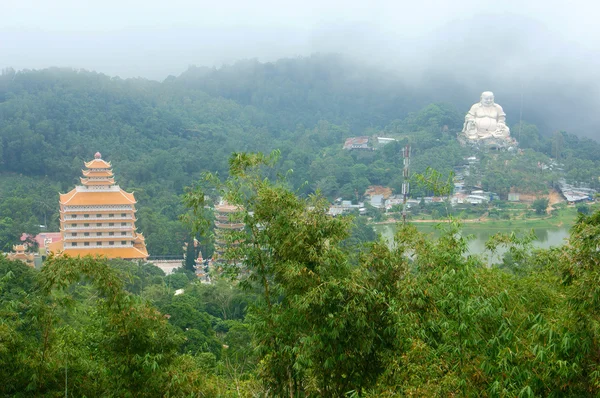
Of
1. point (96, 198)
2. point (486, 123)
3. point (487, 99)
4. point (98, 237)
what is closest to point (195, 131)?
point (486, 123)

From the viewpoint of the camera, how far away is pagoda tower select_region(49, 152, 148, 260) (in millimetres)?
18812

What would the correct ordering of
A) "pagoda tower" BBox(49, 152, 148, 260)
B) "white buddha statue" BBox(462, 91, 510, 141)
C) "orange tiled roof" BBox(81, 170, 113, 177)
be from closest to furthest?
1. "pagoda tower" BBox(49, 152, 148, 260)
2. "orange tiled roof" BBox(81, 170, 113, 177)
3. "white buddha statue" BBox(462, 91, 510, 141)

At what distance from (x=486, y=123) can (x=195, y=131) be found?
656 inches

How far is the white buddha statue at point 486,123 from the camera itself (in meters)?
37.8

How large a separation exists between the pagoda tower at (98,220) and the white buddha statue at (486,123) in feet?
78.2

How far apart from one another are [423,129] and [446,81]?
17017 mm

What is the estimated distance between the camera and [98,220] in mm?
18938

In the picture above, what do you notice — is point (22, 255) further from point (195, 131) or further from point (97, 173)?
point (195, 131)

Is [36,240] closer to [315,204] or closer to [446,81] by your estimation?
[315,204]

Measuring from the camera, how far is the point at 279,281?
15.8ft

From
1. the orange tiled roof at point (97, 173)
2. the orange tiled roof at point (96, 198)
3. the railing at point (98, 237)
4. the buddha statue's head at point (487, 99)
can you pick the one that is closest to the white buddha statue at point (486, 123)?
the buddha statue's head at point (487, 99)

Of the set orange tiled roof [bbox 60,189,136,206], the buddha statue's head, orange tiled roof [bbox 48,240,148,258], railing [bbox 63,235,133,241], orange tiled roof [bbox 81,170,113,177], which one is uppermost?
the buddha statue's head

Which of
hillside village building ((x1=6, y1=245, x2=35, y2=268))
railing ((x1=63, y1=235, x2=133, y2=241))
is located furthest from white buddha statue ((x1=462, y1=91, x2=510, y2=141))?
hillside village building ((x1=6, y1=245, x2=35, y2=268))

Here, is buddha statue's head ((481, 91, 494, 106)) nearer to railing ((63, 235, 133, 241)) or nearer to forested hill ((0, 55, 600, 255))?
forested hill ((0, 55, 600, 255))
